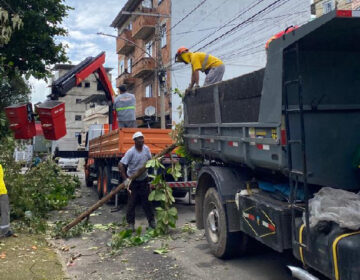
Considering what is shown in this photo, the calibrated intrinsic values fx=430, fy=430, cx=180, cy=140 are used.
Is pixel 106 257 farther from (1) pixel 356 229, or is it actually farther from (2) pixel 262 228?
(1) pixel 356 229

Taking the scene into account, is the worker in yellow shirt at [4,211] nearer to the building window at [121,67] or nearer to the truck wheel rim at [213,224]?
the truck wheel rim at [213,224]

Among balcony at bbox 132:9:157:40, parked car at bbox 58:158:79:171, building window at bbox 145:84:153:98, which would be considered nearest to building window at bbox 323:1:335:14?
balcony at bbox 132:9:157:40

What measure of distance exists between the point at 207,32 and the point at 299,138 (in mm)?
24678

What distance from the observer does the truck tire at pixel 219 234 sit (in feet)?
18.7

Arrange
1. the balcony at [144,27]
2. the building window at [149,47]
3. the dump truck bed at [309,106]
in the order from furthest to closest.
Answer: the building window at [149,47], the balcony at [144,27], the dump truck bed at [309,106]

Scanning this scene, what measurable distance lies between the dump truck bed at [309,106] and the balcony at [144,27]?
83.6 feet

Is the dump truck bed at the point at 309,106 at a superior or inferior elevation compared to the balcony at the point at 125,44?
inferior

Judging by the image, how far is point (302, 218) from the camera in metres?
3.98

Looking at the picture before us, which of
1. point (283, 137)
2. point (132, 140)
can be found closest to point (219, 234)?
point (283, 137)

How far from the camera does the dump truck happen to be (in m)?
3.71

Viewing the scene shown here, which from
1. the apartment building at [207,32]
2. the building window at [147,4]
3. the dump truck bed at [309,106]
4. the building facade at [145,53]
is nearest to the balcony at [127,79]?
the building facade at [145,53]

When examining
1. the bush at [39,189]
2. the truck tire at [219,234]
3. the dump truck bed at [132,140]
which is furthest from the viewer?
the dump truck bed at [132,140]

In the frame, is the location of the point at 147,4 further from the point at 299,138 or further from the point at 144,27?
the point at 299,138

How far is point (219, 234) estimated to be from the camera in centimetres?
587
